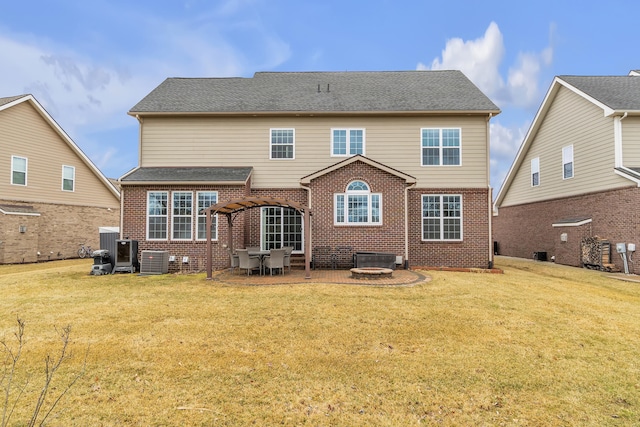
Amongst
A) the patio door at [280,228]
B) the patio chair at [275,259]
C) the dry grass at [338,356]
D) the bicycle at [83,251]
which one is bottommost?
the dry grass at [338,356]

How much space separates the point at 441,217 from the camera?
15.3 meters

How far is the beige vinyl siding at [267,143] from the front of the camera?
1549cm

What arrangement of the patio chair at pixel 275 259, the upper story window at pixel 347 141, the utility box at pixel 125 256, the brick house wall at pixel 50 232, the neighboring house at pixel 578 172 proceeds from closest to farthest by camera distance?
the patio chair at pixel 275 259 < the utility box at pixel 125 256 < the neighboring house at pixel 578 172 < the upper story window at pixel 347 141 < the brick house wall at pixel 50 232

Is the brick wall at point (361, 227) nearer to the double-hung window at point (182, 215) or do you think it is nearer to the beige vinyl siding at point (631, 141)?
the double-hung window at point (182, 215)

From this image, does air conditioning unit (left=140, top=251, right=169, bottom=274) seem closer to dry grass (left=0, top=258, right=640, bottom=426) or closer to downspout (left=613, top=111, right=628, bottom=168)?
dry grass (left=0, top=258, right=640, bottom=426)

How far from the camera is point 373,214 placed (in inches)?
553

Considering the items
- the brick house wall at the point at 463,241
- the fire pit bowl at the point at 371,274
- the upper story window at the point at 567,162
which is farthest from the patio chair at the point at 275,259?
the upper story window at the point at 567,162

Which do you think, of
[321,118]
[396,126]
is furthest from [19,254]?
[396,126]

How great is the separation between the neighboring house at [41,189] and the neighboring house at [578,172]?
91.0 ft

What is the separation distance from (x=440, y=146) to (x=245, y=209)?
9.14 meters

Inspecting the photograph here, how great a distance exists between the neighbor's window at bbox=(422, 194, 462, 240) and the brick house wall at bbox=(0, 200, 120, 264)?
67.9 feet

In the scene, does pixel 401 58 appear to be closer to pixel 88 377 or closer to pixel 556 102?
pixel 556 102

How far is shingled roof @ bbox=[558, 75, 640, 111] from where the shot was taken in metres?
15.2

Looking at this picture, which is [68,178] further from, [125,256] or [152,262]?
[152,262]
